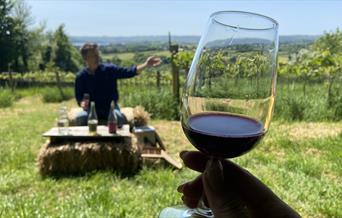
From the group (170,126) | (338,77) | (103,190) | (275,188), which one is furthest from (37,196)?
(338,77)

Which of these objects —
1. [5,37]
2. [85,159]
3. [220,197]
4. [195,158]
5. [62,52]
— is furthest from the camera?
[62,52]

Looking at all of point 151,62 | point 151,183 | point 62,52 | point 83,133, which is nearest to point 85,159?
point 83,133

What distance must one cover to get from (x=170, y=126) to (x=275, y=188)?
377 centimetres

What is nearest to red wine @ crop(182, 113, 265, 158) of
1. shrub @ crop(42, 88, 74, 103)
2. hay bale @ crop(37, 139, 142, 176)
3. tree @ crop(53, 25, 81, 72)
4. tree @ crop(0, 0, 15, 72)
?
hay bale @ crop(37, 139, 142, 176)

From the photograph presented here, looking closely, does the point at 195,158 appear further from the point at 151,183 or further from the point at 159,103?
the point at 159,103

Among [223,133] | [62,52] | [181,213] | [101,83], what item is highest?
[223,133]

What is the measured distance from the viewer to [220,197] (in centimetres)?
87

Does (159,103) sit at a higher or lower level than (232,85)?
lower

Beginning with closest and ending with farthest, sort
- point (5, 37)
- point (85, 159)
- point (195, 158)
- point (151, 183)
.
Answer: point (195, 158), point (151, 183), point (85, 159), point (5, 37)

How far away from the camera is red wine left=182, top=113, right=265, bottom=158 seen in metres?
0.91

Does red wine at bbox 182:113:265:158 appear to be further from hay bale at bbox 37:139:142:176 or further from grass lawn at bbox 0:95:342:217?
hay bale at bbox 37:139:142:176

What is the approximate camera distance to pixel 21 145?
549cm

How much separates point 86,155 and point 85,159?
4cm

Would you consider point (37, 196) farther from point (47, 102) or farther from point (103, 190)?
point (47, 102)
